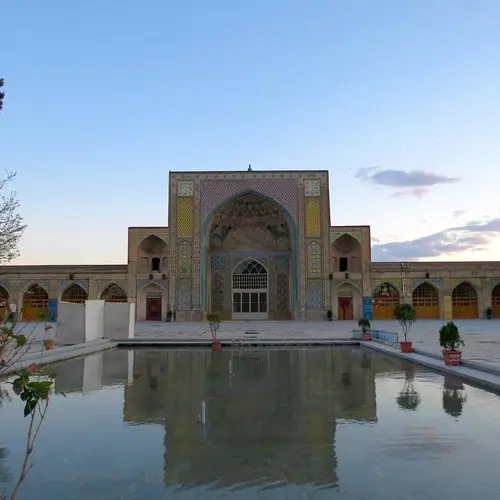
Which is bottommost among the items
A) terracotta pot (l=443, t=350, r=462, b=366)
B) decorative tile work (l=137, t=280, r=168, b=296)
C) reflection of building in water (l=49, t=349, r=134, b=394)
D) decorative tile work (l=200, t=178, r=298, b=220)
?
reflection of building in water (l=49, t=349, r=134, b=394)

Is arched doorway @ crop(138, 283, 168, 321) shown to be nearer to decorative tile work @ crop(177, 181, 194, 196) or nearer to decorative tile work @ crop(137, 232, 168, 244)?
decorative tile work @ crop(137, 232, 168, 244)

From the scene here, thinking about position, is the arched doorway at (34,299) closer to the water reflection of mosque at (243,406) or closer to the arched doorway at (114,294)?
the arched doorway at (114,294)

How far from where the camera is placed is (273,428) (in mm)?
4668

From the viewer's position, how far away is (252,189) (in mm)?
25500

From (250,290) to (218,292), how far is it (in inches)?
64.2

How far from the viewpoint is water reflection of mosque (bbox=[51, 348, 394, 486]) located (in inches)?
143

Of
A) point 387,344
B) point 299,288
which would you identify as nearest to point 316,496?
point 387,344

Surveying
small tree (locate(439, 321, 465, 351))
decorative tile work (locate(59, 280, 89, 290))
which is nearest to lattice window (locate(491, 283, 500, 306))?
small tree (locate(439, 321, 465, 351))

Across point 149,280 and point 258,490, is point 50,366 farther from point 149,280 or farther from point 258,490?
point 149,280

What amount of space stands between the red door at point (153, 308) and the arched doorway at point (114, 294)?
1.66 meters

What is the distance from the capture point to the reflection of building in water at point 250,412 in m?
3.59

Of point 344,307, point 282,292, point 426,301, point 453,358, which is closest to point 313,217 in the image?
point 282,292

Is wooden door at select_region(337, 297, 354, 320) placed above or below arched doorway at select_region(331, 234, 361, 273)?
below

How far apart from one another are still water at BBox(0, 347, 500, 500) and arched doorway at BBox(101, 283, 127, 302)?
1916cm
